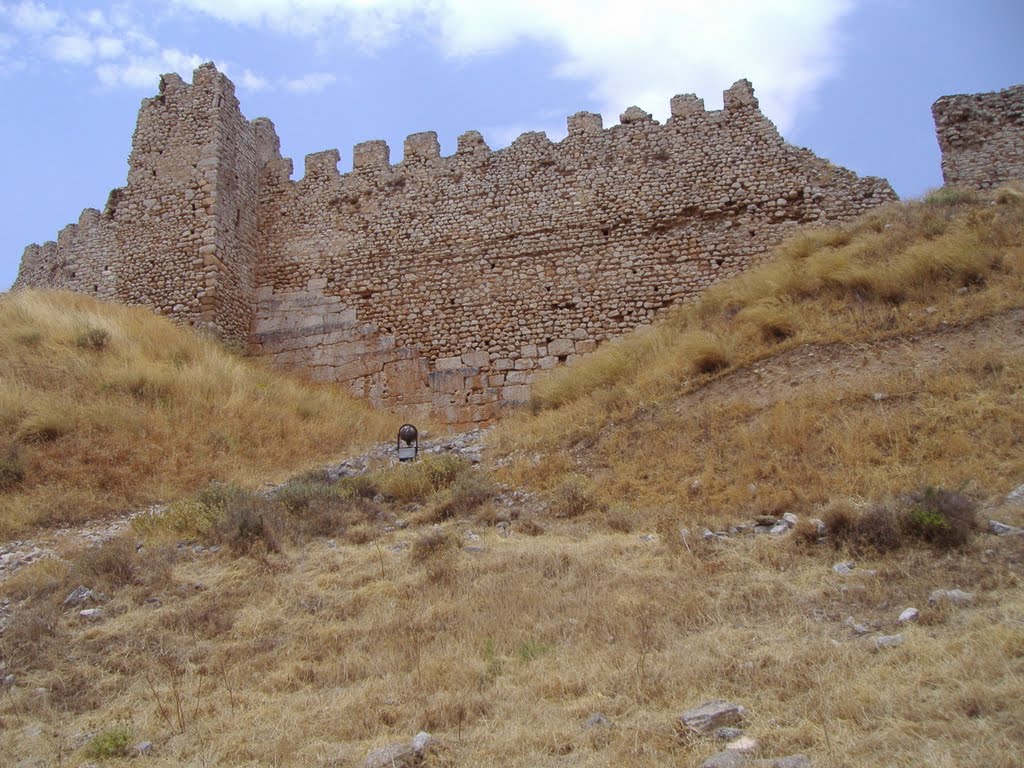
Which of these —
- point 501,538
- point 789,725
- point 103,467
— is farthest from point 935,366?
point 103,467

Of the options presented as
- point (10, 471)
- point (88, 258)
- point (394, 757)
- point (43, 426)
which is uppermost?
point (88, 258)

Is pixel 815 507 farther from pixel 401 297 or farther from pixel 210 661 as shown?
pixel 401 297

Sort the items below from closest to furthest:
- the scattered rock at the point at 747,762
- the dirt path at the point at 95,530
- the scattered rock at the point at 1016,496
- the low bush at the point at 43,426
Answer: the scattered rock at the point at 747,762
the scattered rock at the point at 1016,496
the dirt path at the point at 95,530
the low bush at the point at 43,426

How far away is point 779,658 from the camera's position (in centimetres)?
451

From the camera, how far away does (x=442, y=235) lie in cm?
1573

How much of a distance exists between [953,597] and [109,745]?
4.53 meters

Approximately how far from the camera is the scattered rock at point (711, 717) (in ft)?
13.0

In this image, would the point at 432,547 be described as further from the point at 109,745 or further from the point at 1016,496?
the point at 1016,496

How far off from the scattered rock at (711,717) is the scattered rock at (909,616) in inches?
48.8

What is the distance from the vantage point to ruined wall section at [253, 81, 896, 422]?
14.3 metres

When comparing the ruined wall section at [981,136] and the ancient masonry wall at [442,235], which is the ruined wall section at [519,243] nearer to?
the ancient masonry wall at [442,235]

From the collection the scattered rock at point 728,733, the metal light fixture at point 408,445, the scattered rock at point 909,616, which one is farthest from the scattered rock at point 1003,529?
the metal light fixture at point 408,445

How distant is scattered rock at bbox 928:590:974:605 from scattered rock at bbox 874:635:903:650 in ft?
1.65

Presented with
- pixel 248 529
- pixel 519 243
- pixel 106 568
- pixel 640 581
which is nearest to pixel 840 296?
pixel 519 243
